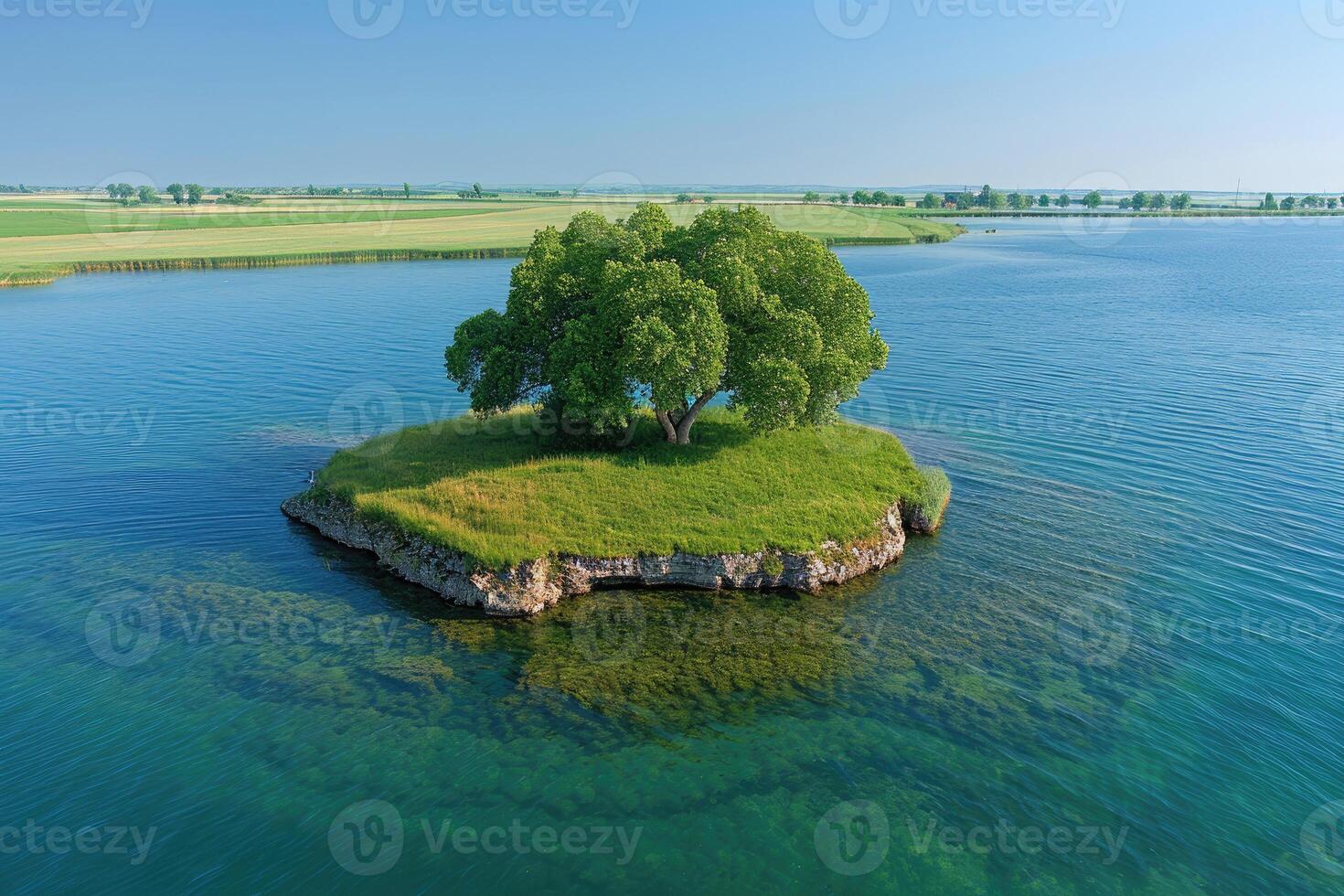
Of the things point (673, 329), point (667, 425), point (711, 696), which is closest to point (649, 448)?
point (667, 425)

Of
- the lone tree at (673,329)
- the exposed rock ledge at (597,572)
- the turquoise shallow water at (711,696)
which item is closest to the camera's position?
the turquoise shallow water at (711,696)

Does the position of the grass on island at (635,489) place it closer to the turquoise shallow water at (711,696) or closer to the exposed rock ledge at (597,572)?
the exposed rock ledge at (597,572)

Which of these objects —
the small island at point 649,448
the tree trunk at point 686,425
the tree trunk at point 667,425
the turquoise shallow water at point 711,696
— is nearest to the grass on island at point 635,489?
the small island at point 649,448

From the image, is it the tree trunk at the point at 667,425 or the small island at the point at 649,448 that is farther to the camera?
the tree trunk at the point at 667,425

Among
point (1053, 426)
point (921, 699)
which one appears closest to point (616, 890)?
point (921, 699)

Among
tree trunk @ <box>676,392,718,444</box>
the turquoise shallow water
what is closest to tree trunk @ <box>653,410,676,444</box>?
tree trunk @ <box>676,392,718,444</box>

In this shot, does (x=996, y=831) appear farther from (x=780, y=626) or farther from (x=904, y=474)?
(x=904, y=474)

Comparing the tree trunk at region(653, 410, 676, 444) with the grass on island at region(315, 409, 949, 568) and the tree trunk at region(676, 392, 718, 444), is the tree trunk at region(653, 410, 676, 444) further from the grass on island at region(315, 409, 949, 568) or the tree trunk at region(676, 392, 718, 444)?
the grass on island at region(315, 409, 949, 568)
